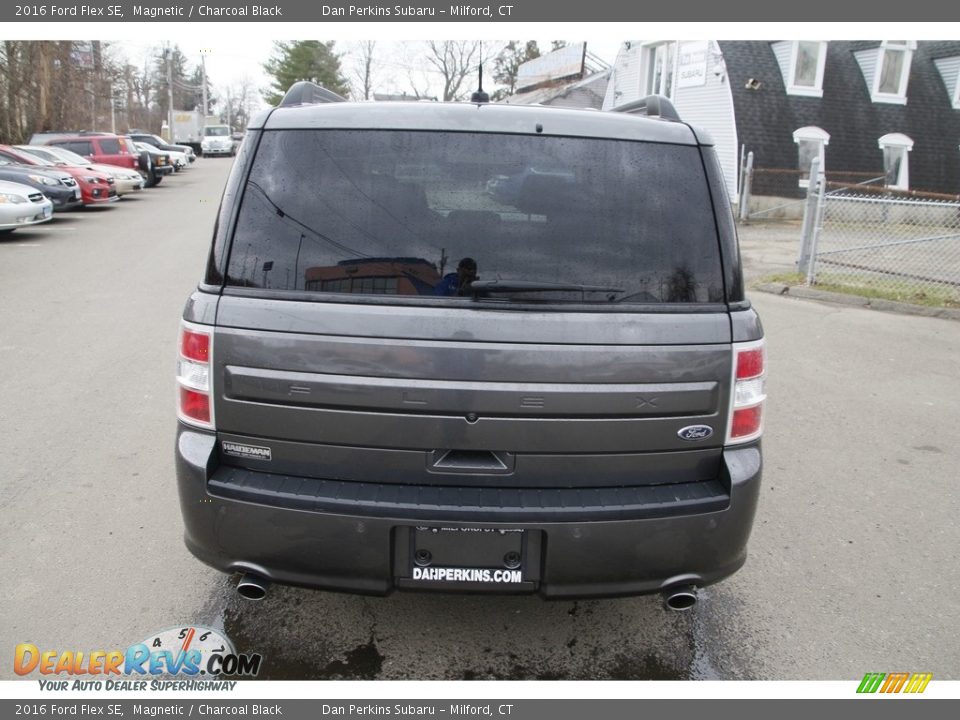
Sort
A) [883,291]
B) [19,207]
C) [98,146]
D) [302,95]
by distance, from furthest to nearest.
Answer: [98,146] < [19,207] < [883,291] < [302,95]

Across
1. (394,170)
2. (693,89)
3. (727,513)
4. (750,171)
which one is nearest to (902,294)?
(727,513)

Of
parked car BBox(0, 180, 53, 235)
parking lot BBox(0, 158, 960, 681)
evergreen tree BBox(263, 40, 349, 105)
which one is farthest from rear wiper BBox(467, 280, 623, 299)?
evergreen tree BBox(263, 40, 349, 105)

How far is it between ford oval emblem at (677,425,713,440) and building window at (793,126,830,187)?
24.4 meters

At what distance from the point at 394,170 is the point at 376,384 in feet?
2.54

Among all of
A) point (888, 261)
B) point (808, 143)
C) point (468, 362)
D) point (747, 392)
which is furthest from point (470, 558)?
point (808, 143)

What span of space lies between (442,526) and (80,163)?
73.8 ft

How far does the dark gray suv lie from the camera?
2.54 m

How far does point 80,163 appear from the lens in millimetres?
21016

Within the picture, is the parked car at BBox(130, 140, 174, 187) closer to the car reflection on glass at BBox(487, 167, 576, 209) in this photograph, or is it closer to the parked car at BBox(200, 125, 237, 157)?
the car reflection on glass at BBox(487, 167, 576, 209)

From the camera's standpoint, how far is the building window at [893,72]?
25.6 m

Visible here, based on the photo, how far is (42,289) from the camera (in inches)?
387

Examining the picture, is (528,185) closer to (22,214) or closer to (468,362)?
(468,362)

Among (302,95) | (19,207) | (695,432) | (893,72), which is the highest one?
(893,72)
